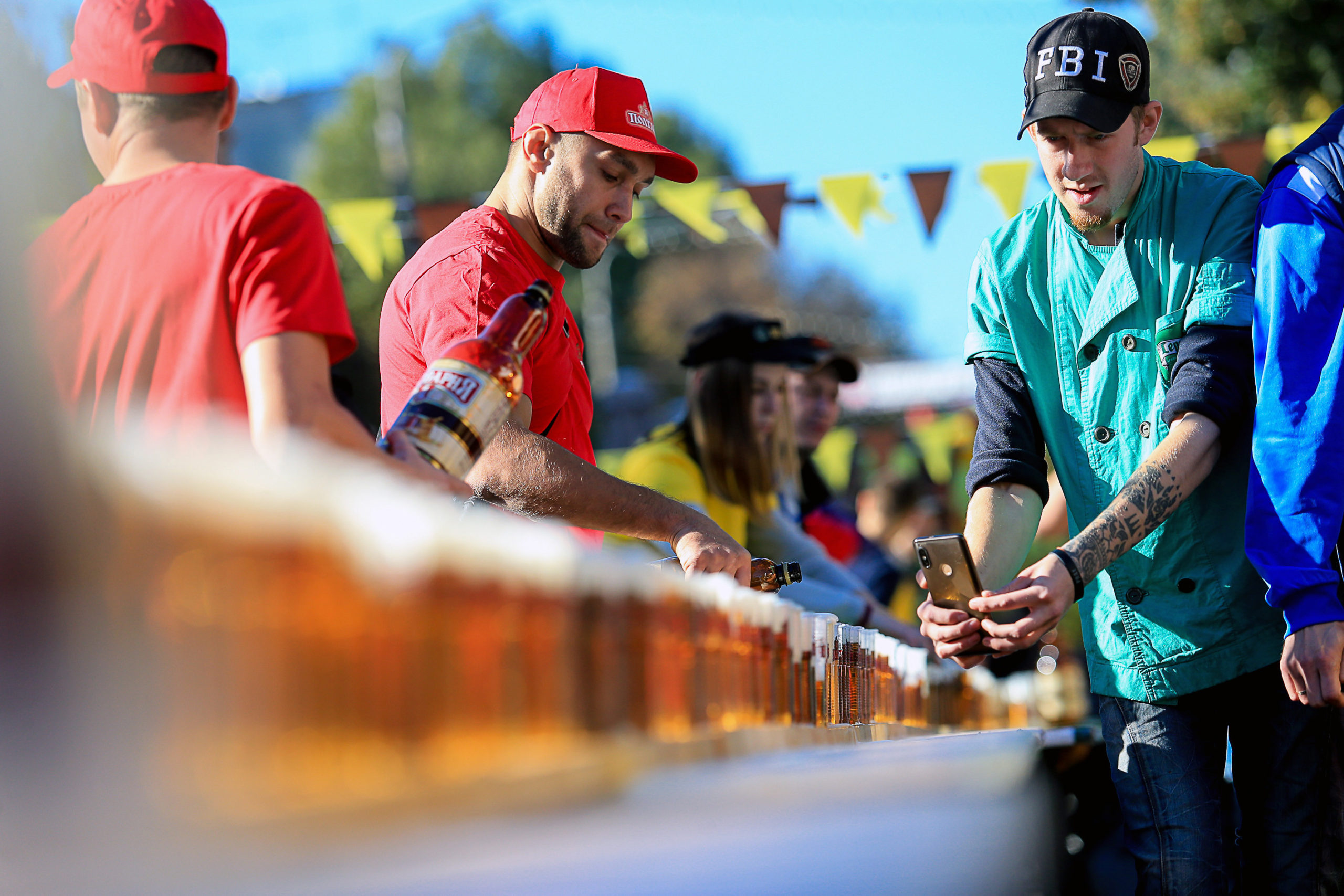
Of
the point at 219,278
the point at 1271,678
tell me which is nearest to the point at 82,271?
the point at 219,278

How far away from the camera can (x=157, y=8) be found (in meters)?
1.65

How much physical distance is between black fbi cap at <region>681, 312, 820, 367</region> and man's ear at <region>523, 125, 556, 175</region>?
1.71 m

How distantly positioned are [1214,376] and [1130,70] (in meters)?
0.60

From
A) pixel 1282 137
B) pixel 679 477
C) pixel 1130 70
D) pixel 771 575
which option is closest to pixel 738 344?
pixel 679 477

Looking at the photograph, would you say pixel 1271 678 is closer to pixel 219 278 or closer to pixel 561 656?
pixel 561 656

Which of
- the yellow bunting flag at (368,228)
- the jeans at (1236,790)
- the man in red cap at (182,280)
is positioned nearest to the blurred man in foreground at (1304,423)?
the jeans at (1236,790)

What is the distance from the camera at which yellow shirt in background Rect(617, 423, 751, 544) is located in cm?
413

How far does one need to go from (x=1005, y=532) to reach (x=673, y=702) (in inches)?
51.8

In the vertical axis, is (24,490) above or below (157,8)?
below

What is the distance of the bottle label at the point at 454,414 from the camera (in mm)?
1515

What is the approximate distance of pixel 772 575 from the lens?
2473mm

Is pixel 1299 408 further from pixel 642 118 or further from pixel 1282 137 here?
pixel 1282 137

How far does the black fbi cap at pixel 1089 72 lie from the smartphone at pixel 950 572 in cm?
81

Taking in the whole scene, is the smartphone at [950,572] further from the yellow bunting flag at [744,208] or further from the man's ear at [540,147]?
the yellow bunting flag at [744,208]
